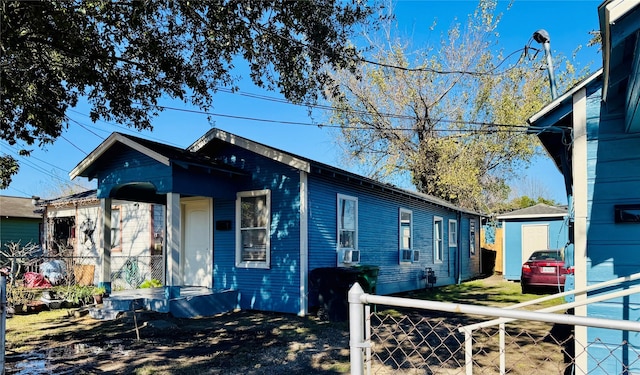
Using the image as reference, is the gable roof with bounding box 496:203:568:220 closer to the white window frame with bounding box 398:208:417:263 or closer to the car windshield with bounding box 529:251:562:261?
the car windshield with bounding box 529:251:562:261

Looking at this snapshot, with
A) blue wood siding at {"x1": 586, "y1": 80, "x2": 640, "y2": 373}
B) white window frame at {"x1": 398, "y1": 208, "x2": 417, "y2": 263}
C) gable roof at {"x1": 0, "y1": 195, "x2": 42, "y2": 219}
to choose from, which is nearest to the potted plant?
white window frame at {"x1": 398, "y1": 208, "x2": 417, "y2": 263}

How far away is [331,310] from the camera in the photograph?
9078 mm

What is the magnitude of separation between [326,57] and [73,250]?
558 inches

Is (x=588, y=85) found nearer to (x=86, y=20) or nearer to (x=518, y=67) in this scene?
(x=86, y=20)

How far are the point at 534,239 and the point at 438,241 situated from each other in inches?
168

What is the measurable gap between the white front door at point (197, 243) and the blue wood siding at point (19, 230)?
48.1 ft

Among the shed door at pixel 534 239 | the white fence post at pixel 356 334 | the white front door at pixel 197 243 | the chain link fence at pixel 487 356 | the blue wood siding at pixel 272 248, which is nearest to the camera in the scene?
the white fence post at pixel 356 334

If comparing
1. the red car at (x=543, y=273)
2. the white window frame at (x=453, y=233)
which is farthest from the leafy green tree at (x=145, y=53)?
the white window frame at (x=453, y=233)

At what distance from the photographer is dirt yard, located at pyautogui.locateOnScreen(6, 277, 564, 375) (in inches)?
229

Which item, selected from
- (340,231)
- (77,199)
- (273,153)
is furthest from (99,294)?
(77,199)

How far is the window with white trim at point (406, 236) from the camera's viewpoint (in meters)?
13.9

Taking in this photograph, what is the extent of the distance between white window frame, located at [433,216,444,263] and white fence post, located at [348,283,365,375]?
1499 cm

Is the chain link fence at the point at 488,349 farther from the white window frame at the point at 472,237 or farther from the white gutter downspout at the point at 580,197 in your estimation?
the white window frame at the point at 472,237

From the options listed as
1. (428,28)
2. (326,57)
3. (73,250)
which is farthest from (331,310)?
(428,28)
